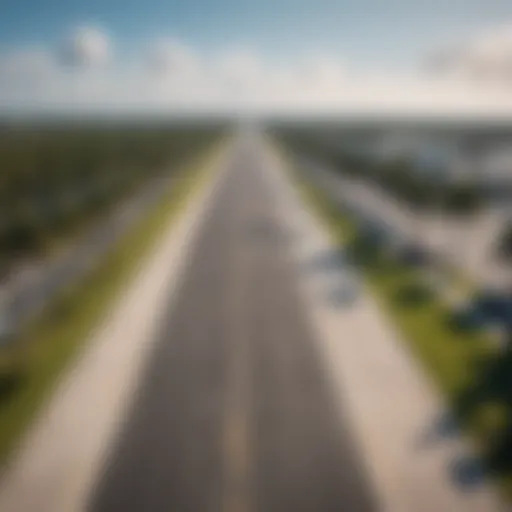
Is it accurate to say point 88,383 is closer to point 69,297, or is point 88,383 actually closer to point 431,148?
point 69,297

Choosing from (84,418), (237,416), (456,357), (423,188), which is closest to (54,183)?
(423,188)

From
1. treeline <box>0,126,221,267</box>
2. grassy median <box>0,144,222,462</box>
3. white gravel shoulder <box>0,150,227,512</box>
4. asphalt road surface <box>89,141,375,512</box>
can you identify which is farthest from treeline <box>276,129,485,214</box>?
treeline <box>0,126,221,267</box>

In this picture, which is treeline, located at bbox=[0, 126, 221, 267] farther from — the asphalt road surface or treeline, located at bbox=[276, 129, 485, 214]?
treeline, located at bbox=[276, 129, 485, 214]

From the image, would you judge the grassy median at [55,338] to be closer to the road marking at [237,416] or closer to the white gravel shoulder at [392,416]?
the road marking at [237,416]

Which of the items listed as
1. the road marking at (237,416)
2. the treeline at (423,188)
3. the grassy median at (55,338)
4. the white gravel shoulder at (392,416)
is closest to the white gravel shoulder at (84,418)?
the grassy median at (55,338)

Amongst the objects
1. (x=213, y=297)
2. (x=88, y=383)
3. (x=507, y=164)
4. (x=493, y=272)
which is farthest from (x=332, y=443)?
(x=507, y=164)

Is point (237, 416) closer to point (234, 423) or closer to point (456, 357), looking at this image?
point (234, 423)
